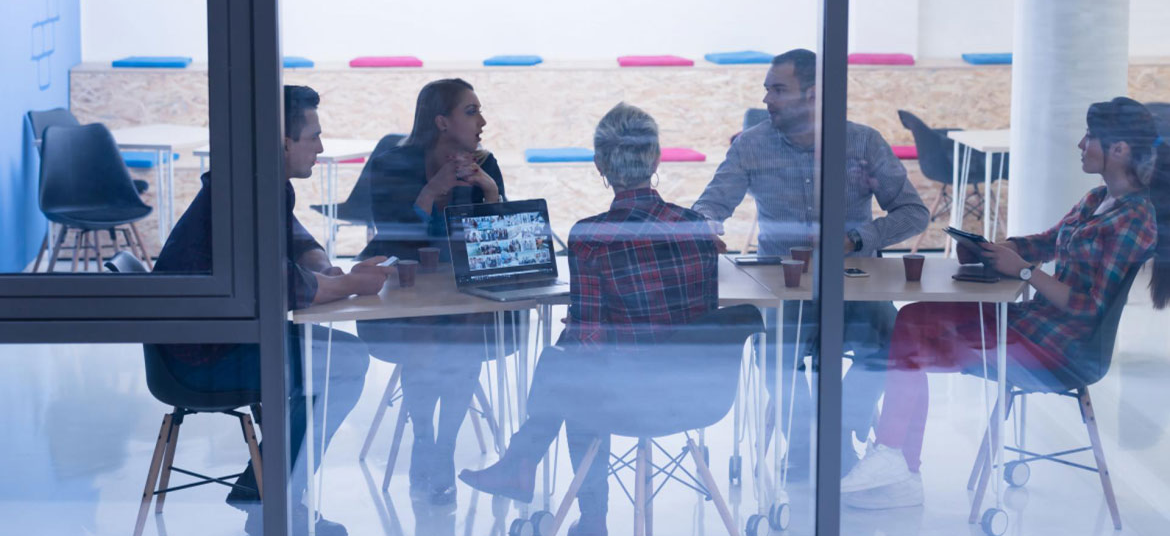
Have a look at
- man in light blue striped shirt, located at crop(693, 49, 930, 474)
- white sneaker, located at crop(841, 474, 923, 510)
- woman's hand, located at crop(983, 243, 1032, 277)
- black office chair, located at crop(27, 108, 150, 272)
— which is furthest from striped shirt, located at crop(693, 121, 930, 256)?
black office chair, located at crop(27, 108, 150, 272)

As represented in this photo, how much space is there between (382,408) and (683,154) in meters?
0.91

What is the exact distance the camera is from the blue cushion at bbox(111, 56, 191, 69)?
7.89 ft

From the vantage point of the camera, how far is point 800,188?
8.45 ft

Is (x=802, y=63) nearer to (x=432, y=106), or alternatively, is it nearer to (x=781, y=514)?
(x=432, y=106)

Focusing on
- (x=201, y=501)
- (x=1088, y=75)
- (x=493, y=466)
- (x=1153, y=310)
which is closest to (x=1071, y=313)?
(x=1153, y=310)

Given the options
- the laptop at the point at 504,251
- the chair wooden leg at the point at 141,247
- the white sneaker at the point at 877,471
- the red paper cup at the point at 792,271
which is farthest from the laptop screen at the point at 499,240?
the white sneaker at the point at 877,471

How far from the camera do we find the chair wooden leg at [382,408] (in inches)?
105

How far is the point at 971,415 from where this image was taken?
9.19ft

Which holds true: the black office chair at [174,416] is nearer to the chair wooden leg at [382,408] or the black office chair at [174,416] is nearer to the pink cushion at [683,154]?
the chair wooden leg at [382,408]

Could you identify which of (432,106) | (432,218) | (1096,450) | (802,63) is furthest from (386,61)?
(1096,450)

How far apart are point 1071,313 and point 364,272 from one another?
169cm

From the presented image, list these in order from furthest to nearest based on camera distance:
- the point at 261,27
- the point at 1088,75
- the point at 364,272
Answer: the point at 1088,75 → the point at 364,272 → the point at 261,27

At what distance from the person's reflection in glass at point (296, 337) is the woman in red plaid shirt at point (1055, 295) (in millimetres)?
1194

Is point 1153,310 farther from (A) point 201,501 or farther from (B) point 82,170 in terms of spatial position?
(B) point 82,170
